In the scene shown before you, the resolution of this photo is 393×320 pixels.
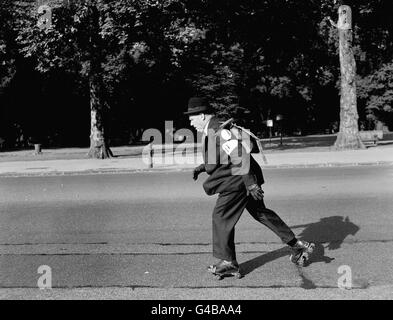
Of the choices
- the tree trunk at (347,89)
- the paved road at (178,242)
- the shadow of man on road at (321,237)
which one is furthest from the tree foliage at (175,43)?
the shadow of man on road at (321,237)

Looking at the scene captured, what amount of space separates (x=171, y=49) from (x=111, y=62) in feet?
15.2

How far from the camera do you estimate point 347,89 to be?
80.9ft

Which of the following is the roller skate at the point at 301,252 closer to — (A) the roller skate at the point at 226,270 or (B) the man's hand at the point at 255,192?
(A) the roller skate at the point at 226,270

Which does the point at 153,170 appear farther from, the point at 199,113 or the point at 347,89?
the point at 199,113

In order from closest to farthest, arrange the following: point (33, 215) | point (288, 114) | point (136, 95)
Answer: point (33, 215)
point (136, 95)
point (288, 114)

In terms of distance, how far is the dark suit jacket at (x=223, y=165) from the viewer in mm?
5191

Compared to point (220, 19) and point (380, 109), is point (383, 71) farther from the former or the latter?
point (220, 19)

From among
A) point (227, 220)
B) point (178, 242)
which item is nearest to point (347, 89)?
point (178, 242)

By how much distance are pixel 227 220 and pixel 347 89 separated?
2088 cm

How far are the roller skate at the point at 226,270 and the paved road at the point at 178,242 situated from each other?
82mm

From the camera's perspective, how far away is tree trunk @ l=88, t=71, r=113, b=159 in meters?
25.0

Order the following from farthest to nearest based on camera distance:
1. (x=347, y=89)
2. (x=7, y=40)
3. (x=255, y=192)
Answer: (x=7, y=40), (x=347, y=89), (x=255, y=192)
